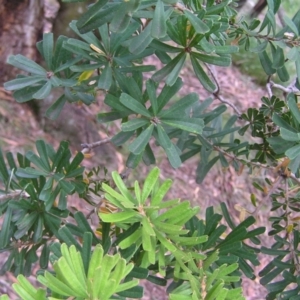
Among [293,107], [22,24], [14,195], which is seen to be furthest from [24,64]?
[22,24]

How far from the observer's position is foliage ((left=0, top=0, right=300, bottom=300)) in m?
0.47

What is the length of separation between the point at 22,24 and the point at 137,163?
1.36 meters

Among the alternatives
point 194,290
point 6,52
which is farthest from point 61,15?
point 194,290

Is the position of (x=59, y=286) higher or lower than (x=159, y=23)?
lower

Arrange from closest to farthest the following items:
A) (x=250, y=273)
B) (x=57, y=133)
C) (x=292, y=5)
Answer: (x=250, y=273) → (x=57, y=133) → (x=292, y=5)

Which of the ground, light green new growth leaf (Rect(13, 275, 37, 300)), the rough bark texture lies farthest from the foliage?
the rough bark texture

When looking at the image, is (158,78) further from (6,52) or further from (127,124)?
(6,52)

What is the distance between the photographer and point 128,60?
0.64 metres

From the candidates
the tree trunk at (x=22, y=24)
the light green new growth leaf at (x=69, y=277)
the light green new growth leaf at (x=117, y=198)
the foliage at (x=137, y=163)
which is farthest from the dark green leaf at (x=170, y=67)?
the tree trunk at (x=22, y=24)

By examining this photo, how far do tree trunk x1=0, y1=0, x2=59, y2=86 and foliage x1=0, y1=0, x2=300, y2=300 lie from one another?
111 centimetres

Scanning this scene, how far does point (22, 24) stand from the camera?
175 centimetres

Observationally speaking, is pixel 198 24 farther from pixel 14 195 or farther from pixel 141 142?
pixel 14 195

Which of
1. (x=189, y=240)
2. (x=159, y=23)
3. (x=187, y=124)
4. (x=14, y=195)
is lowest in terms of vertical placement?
(x=14, y=195)

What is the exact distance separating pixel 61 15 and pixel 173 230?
61.1 inches
